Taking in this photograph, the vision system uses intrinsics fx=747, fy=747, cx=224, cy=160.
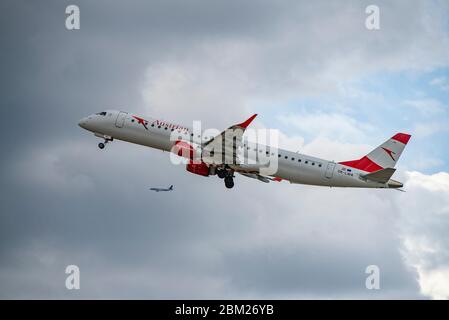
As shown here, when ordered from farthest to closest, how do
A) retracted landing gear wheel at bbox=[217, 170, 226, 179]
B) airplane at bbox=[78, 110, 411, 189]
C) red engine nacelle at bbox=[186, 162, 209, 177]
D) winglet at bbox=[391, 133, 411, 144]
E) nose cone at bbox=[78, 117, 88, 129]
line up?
1. nose cone at bbox=[78, 117, 88, 129]
2. retracted landing gear wheel at bbox=[217, 170, 226, 179]
3. winglet at bbox=[391, 133, 411, 144]
4. red engine nacelle at bbox=[186, 162, 209, 177]
5. airplane at bbox=[78, 110, 411, 189]

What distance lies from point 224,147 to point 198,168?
4.90 meters

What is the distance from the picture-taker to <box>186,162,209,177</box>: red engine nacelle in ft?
271

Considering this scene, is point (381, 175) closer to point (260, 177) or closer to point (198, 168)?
point (260, 177)

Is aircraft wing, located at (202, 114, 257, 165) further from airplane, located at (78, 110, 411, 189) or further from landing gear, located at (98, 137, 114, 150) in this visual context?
landing gear, located at (98, 137, 114, 150)

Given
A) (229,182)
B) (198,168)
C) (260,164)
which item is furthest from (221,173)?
(260,164)

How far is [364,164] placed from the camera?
83312 mm

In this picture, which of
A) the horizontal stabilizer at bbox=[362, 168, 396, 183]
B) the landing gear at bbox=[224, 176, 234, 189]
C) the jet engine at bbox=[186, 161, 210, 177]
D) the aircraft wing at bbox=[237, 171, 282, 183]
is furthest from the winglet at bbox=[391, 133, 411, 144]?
the jet engine at bbox=[186, 161, 210, 177]

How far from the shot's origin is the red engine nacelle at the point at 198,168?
82562mm

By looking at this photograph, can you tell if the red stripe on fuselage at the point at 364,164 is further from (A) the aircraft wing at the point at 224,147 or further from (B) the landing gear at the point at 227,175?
(A) the aircraft wing at the point at 224,147

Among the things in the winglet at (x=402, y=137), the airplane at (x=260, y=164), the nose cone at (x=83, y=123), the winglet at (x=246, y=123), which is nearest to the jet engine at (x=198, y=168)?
the airplane at (x=260, y=164)
